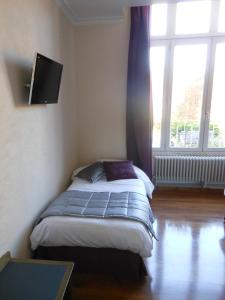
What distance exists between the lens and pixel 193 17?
136 inches

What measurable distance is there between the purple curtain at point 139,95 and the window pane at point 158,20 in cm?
23

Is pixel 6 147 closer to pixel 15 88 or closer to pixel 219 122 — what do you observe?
pixel 15 88

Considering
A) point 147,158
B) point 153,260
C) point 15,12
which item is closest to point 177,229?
point 153,260

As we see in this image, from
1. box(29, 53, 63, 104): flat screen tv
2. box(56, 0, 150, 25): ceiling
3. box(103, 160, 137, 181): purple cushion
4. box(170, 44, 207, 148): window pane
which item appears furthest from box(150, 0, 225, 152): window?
box(29, 53, 63, 104): flat screen tv

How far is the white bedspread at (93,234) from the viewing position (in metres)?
1.95

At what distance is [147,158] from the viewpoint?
145 inches

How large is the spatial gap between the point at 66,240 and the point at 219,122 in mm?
3044

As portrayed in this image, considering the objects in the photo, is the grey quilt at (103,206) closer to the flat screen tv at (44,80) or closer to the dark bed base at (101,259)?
the dark bed base at (101,259)

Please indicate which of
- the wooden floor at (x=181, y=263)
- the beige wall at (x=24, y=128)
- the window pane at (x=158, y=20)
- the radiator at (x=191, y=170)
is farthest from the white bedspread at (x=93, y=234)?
the window pane at (x=158, y=20)

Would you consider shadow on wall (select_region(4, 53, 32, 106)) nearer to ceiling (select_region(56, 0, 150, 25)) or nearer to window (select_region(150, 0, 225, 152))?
ceiling (select_region(56, 0, 150, 25))

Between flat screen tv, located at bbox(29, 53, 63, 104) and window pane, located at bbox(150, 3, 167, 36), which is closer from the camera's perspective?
flat screen tv, located at bbox(29, 53, 63, 104)

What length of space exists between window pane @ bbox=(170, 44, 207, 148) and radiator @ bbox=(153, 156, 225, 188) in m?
0.29

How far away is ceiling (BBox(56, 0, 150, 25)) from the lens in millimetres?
2693

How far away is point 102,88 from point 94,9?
1100 millimetres
